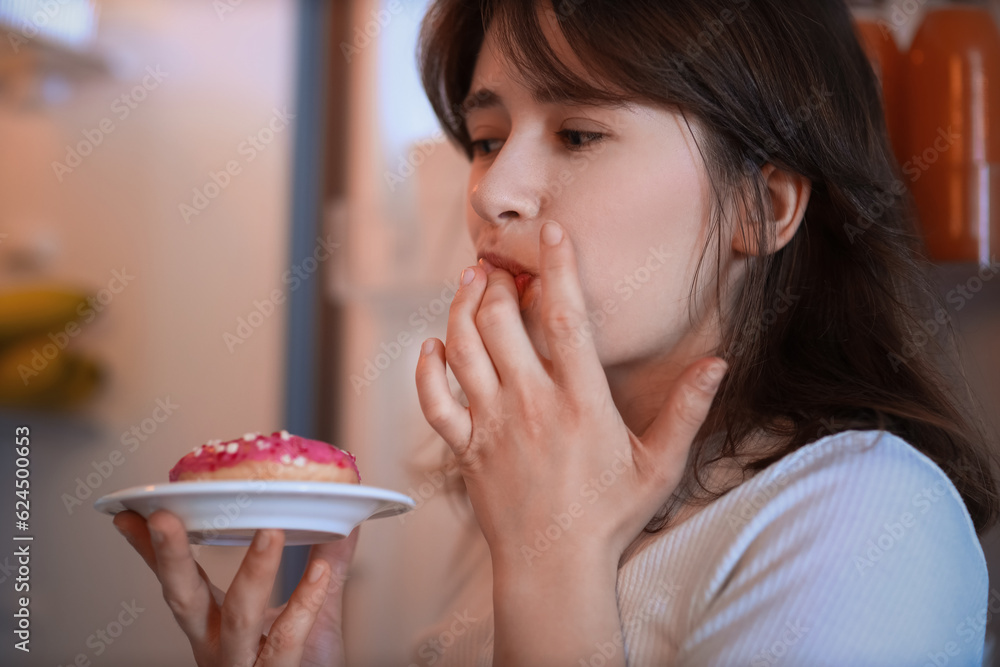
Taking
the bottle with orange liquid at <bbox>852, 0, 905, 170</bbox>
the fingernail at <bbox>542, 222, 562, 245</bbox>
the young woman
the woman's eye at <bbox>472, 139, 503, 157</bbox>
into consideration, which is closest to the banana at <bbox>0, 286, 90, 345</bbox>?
the young woman

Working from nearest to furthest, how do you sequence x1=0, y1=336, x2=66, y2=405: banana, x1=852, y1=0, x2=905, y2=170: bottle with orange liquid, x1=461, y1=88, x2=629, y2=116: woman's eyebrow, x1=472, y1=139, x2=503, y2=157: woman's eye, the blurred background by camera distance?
x1=461, y1=88, x2=629, y2=116: woman's eyebrow
x1=472, y1=139, x2=503, y2=157: woman's eye
x1=852, y1=0, x2=905, y2=170: bottle with orange liquid
x1=0, y1=336, x2=66, y2=405: banana
the blurred background

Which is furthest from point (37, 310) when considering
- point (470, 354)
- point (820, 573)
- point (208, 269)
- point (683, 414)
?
point (820, 573)

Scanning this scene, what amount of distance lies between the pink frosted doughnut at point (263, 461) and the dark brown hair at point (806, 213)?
0.33 metres

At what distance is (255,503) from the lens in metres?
0.59

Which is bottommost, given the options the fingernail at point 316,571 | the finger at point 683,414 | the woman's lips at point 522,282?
the fingernail at point 316,571

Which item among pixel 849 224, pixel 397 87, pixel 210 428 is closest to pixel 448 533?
pixel 210 428

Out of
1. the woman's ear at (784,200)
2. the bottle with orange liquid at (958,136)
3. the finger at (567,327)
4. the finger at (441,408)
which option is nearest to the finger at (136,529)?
the finger at (441,408)

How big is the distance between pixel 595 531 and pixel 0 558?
1.23 metres

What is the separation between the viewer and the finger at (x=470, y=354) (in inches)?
30.1

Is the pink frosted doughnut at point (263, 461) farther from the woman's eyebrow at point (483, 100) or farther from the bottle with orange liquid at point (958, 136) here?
the bottle with orange liquid at point (958, 136)

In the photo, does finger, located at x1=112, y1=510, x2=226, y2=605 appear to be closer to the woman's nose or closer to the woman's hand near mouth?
the woman's hand near mouth

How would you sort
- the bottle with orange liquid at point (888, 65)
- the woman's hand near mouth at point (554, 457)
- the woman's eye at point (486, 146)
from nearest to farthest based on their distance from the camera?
the woman's hand near mouth at point (554, 457)
the woman's eye at point (486, 146)
the bottle with orange liquid at point (888, 65)

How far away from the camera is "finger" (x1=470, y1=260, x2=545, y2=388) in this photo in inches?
Answer: 29.7

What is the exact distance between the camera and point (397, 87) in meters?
1.82
